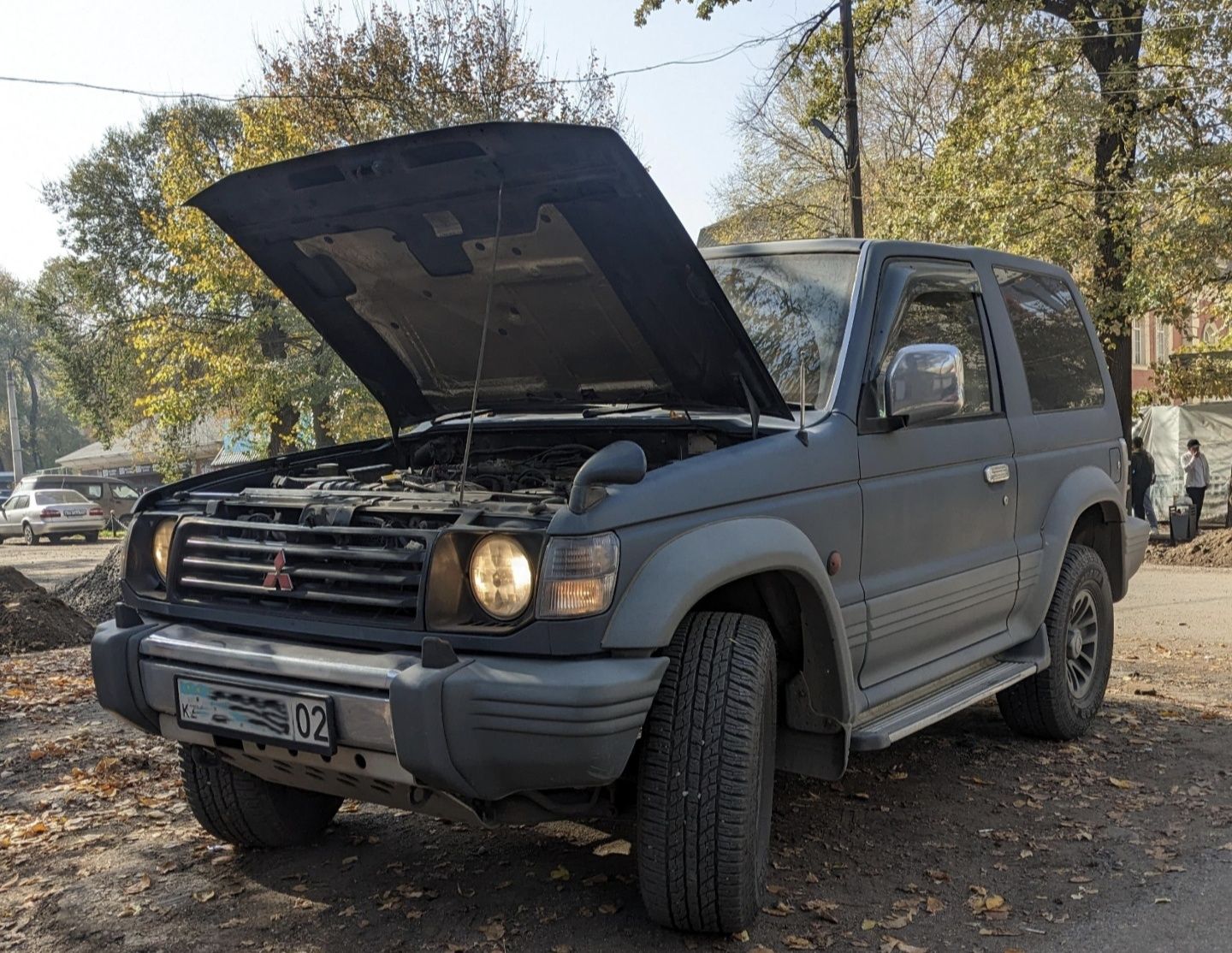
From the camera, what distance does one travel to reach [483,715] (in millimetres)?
2770

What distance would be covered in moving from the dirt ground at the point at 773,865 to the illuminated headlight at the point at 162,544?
3.44 feet

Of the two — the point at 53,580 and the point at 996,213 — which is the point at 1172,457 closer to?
the point at 996,213

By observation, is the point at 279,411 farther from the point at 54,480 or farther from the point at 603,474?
the point at 603,474

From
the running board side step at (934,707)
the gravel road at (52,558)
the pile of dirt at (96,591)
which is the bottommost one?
the gravel road at (52,558)

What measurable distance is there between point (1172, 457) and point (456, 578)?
1841 cm

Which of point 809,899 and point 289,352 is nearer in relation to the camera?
point 809,899

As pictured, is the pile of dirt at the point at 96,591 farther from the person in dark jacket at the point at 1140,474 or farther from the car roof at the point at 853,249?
the person in dark jacket at the point at 1140,474

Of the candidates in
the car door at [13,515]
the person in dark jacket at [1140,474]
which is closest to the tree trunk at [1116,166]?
the person in dark jacket at [1140,474]

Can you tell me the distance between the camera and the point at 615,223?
357cm

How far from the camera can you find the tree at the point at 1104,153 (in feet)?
48.8

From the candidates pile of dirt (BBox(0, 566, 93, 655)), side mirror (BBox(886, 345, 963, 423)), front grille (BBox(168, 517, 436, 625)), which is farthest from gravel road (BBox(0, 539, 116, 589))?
side mirror (BBox(886, 345, 963, 423))

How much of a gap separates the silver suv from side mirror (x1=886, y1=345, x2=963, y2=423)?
0.4 inches

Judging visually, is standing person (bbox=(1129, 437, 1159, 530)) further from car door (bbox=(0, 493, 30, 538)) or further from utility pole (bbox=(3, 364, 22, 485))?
utility pole (bbox=(3, 364, 22, 485))

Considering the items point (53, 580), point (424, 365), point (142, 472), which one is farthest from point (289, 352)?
point (142, 472)
